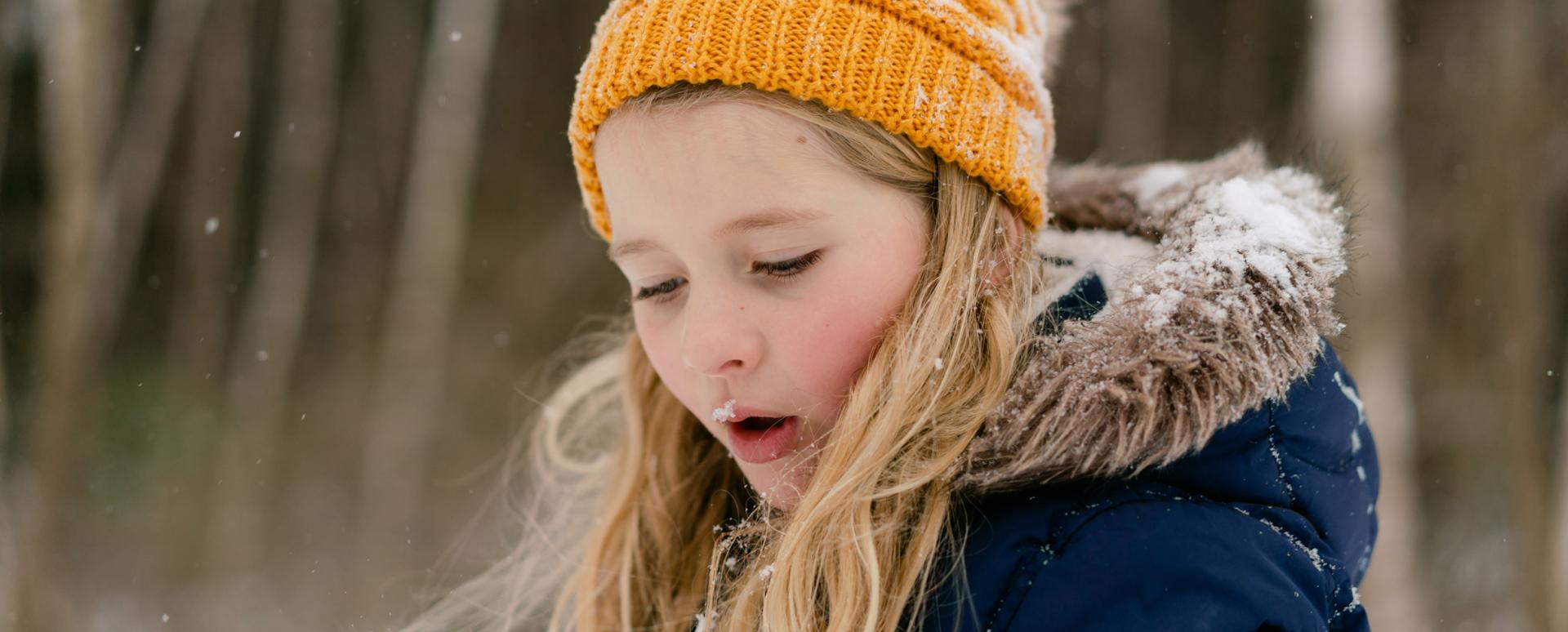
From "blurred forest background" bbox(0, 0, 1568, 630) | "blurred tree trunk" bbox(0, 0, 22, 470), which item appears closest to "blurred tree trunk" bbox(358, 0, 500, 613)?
"blurred forest background" bbox(0, 0, 1568, 630)

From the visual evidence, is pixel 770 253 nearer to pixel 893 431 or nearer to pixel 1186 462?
pixel 893 431

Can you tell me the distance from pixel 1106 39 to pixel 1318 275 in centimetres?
361

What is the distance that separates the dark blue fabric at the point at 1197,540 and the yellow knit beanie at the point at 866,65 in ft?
0.94

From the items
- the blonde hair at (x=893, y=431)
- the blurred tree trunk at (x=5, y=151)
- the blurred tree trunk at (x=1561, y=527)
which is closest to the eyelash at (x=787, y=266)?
the blonde hair at (x=893, y=431)

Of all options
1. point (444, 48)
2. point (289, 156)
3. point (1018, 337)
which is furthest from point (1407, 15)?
point (289, 156)

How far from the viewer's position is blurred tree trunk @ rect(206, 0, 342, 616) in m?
4.95

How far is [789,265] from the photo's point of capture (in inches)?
46.9

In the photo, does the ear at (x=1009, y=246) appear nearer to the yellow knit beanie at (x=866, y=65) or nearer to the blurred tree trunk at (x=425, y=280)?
the yellow knit beanie at (x=866, y=65)

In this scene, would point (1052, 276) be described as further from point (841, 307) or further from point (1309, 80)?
point (1309, 80)

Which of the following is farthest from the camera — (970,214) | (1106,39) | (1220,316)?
(1106,39)

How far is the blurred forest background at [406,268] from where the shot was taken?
12.0ft

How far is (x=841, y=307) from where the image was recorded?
119 centimetres

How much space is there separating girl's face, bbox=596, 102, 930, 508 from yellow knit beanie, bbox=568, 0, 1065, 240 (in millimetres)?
70

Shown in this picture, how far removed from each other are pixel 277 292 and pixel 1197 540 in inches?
212
